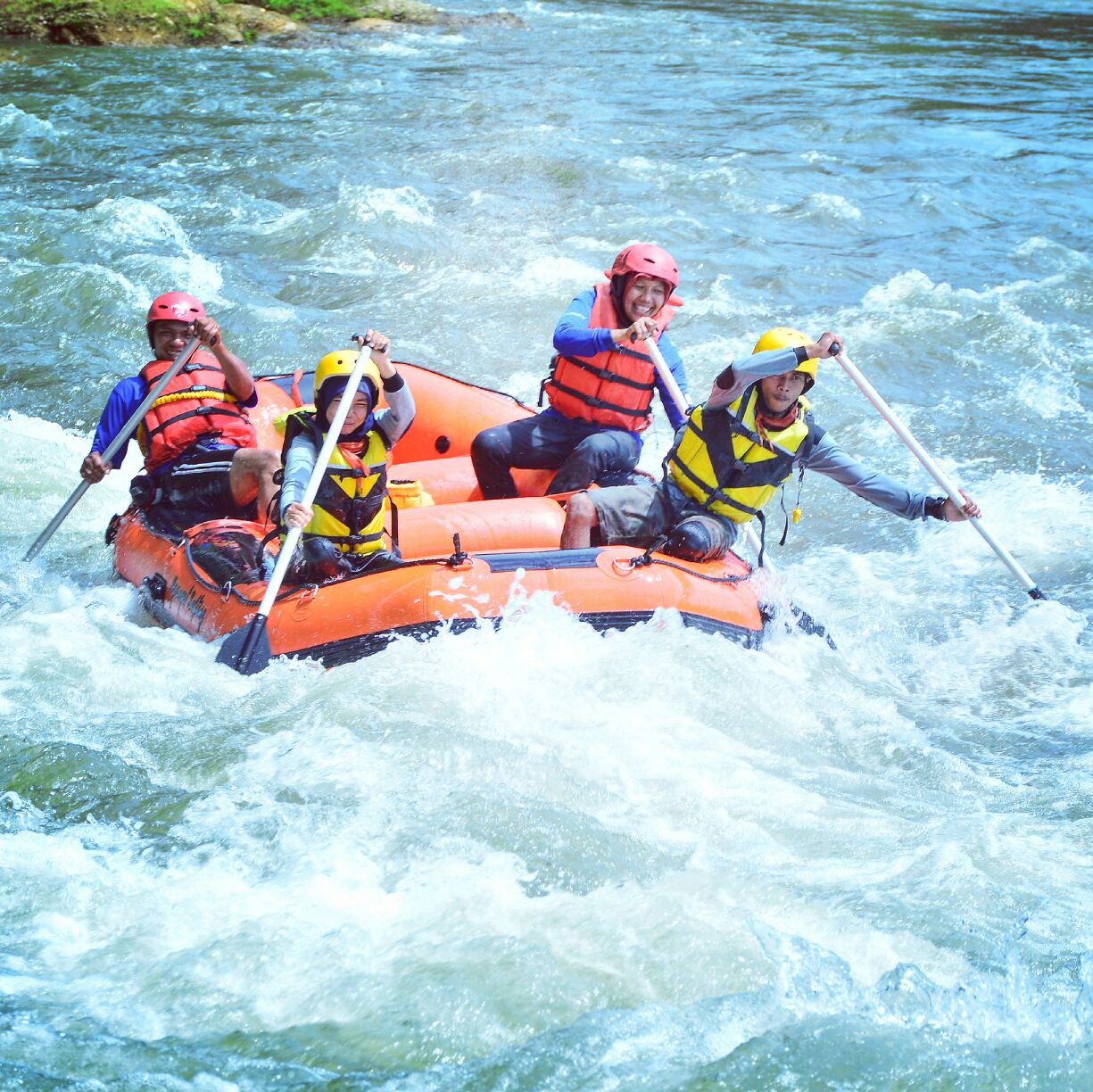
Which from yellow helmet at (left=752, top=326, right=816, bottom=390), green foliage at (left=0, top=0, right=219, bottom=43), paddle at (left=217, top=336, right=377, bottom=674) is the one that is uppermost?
green foliage at (left=0, top=0, right=219, bottom=43)

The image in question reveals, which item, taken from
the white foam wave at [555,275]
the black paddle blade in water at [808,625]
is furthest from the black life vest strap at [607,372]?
the white foam wave at [555,275]

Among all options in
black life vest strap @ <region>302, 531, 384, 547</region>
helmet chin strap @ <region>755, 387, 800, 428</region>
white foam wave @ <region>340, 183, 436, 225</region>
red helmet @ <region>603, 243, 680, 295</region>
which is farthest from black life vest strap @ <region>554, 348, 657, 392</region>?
white foam wave @ <region>340, 183, 436, 225</region>

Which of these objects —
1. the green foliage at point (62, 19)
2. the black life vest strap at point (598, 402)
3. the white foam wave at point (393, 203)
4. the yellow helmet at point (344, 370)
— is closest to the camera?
the yellow helmet at point (344, 370)

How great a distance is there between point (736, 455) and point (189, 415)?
101 inches

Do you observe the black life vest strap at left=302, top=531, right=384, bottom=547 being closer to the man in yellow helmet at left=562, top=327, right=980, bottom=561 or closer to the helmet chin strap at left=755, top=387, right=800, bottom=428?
the man in yellow helmet at left=562, top=327, right=980, bottom=561

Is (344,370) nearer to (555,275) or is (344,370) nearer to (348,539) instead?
(348,539)

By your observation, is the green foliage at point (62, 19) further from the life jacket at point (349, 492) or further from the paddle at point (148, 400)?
the life jacket at point (349, 492)

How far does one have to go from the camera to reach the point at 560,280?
37.7ft

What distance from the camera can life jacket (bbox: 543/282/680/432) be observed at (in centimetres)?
641

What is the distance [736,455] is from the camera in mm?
5816

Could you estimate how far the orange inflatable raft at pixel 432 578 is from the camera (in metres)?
5.36

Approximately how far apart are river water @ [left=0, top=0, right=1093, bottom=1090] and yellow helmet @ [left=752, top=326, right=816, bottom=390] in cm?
114

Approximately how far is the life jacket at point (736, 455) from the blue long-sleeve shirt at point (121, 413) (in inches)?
85.1

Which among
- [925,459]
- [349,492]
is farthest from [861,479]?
[349,492]
